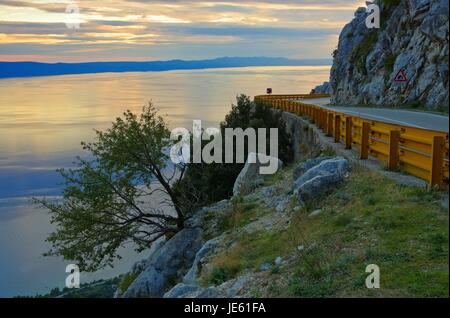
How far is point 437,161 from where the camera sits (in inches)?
386

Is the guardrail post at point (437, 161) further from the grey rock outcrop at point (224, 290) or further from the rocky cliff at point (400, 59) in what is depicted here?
the rocky cliff at point (400, 59)

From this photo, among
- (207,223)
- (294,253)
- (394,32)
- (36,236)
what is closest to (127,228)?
(207,223)

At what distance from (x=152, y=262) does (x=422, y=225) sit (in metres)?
10.8

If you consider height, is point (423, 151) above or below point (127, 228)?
above

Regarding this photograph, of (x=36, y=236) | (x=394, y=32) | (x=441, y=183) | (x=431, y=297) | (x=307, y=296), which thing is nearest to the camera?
(x=431, y=297)

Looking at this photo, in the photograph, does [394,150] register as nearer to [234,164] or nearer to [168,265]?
[168,265]

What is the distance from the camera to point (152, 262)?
56.0 feet

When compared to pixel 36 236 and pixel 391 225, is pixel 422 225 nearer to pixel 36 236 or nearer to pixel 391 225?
pixel 391 225

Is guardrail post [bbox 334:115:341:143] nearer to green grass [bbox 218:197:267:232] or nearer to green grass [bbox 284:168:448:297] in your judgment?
green grass [bbox 218:197:267:232]

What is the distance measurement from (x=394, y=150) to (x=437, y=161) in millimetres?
2420

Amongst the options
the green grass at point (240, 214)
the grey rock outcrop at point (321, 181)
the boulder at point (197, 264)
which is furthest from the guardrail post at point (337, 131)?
the boulder at point (197, 264)

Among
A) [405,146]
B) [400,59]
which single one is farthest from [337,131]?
[400,59]

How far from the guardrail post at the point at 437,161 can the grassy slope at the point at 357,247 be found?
39 cm

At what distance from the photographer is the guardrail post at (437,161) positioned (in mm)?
9641
